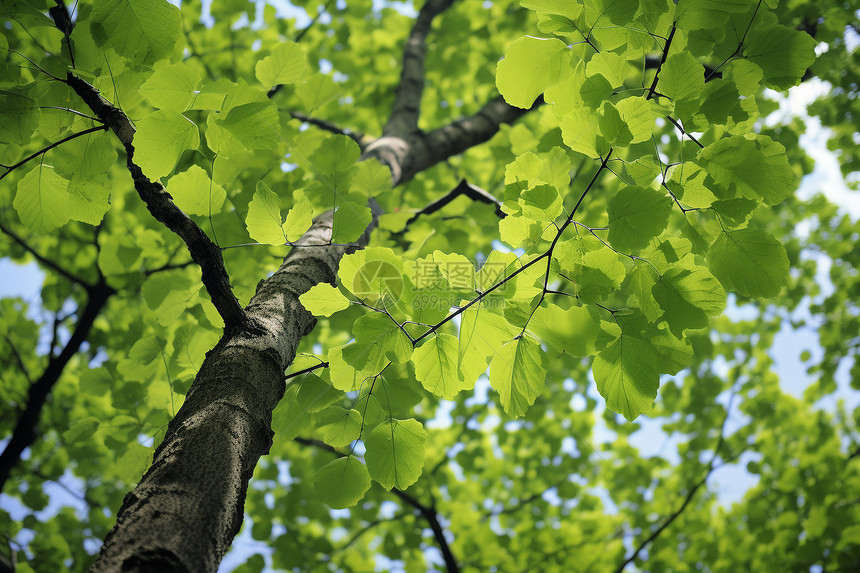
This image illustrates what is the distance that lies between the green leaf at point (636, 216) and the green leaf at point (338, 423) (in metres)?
0.77

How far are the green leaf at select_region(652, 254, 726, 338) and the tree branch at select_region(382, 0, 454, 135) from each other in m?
2.07

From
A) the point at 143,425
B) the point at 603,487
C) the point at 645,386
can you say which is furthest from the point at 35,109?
the point at 603,487

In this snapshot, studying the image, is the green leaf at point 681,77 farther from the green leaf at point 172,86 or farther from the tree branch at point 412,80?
the tree branch at point 412,80

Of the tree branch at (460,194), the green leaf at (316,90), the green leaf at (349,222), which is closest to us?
the green leaf at (349,222)

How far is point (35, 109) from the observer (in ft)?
3.62

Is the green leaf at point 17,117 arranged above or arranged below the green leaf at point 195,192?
above

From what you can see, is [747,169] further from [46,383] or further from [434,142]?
[46,383]

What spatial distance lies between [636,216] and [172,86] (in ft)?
3.32

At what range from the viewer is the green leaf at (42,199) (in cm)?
120

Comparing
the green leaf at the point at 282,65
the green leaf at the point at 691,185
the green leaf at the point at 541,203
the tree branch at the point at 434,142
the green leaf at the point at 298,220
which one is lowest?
the green leaf at the point at 541,203

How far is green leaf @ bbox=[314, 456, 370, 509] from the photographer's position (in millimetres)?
1186

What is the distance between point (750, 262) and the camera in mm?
1051

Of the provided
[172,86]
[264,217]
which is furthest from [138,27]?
[264,217]

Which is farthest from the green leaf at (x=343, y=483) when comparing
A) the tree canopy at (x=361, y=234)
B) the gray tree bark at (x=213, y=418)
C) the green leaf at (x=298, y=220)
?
the green leaf at (x=298, y=220)
